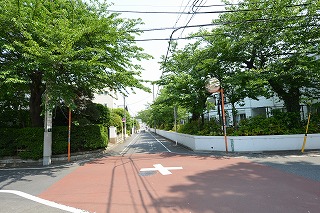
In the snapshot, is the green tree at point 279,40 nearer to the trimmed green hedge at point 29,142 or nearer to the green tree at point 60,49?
the green tree at point 60,49

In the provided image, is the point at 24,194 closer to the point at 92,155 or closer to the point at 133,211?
the point at 133,211

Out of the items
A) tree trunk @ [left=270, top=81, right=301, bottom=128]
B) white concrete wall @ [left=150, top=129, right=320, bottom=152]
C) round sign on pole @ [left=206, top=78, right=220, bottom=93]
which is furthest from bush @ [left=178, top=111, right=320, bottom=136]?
round sign on pole @ [left=206, top=78, right=220, bottom=93]

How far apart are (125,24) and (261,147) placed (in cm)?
1041

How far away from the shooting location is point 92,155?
12.6 meters

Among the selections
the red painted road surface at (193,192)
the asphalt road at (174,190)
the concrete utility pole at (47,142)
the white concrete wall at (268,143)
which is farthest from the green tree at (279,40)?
the concrete utility pole at (47,142)

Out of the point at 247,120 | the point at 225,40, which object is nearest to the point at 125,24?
the point at 225,40

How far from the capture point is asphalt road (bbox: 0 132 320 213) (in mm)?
4176

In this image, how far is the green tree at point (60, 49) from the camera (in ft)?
25.5

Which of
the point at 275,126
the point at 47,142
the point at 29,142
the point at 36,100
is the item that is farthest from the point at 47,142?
the point at 275,126

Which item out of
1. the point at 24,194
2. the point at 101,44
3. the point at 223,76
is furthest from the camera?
the point at 223,76

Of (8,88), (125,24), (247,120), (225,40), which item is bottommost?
(247,120)

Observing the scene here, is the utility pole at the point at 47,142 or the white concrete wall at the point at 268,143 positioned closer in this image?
the utility pole at the point at 47,142

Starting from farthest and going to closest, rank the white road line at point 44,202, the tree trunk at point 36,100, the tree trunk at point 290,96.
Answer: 1. the tree trunk at point 290,96
2. the tree trunk at point 36,100
3. the white road line at point 44,202

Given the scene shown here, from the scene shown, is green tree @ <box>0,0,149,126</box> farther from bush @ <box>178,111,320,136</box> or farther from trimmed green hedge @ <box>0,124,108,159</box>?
bush @ <box>178,111,320,136</box>
